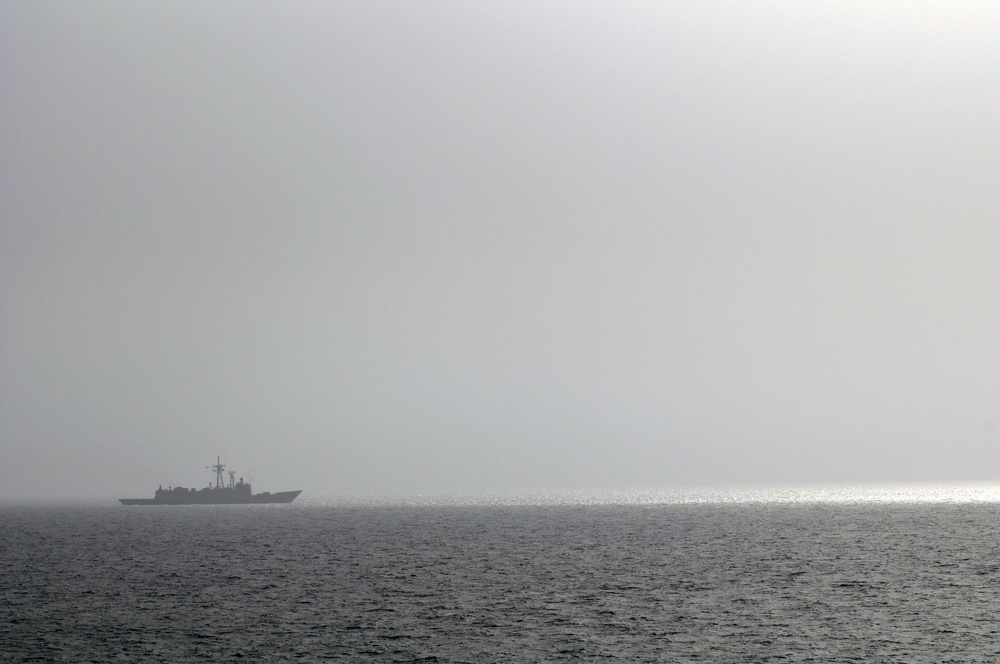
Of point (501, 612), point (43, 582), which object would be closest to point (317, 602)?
point (501, 612)

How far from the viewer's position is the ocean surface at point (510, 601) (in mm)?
46875

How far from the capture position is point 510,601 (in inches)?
2522

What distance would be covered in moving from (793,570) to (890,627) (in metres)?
32.0

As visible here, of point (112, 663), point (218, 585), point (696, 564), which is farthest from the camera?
point (696, 564)

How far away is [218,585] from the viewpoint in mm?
75750

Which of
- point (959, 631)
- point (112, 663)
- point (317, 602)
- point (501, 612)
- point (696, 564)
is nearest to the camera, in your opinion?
point (112, 663)

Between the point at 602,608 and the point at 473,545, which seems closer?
the point at 602,608

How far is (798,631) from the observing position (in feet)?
168

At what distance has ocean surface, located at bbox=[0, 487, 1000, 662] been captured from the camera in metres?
46.9

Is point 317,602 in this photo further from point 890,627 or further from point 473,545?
point 473,545

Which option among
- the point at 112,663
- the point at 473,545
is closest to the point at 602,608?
the point at 112,663

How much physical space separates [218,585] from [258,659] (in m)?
32.9

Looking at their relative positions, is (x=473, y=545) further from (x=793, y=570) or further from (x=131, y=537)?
(x=131, y=537)

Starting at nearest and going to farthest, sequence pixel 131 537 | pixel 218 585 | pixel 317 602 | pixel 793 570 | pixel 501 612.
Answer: pixel 501 612 < pixel 317 602 < pixel 218 585 < pixel 793 570 < pixel 131 537
